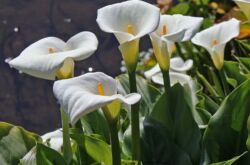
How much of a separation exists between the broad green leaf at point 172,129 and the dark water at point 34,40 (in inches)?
59.1

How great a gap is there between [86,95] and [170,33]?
11.5 inches

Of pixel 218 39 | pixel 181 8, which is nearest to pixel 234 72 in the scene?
pixel 218 39

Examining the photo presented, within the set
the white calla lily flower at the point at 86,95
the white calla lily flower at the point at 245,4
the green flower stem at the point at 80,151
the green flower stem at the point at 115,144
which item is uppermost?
the white calla lily flower at the point at 86,95

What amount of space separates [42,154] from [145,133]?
183mm

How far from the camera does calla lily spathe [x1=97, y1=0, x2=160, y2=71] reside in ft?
2.94

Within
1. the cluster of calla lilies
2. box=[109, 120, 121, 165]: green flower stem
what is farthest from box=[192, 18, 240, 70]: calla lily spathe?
box=[109, 120, 121, 165]: green flower stem

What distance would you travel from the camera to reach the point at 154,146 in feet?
3.28

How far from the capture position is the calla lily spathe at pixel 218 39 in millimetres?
1095

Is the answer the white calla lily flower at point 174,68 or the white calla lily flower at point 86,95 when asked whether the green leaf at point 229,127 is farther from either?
the white calla lily flower at point 174,68

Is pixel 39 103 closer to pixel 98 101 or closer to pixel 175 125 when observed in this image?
pixel 175 125

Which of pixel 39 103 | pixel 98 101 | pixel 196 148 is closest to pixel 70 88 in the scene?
pixel 98 101

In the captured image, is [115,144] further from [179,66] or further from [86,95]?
[179,66]

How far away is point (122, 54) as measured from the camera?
91 cm

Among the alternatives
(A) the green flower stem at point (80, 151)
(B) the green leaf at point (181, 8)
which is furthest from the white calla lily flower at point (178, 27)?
(B) the green leaf at point (181, 8)
